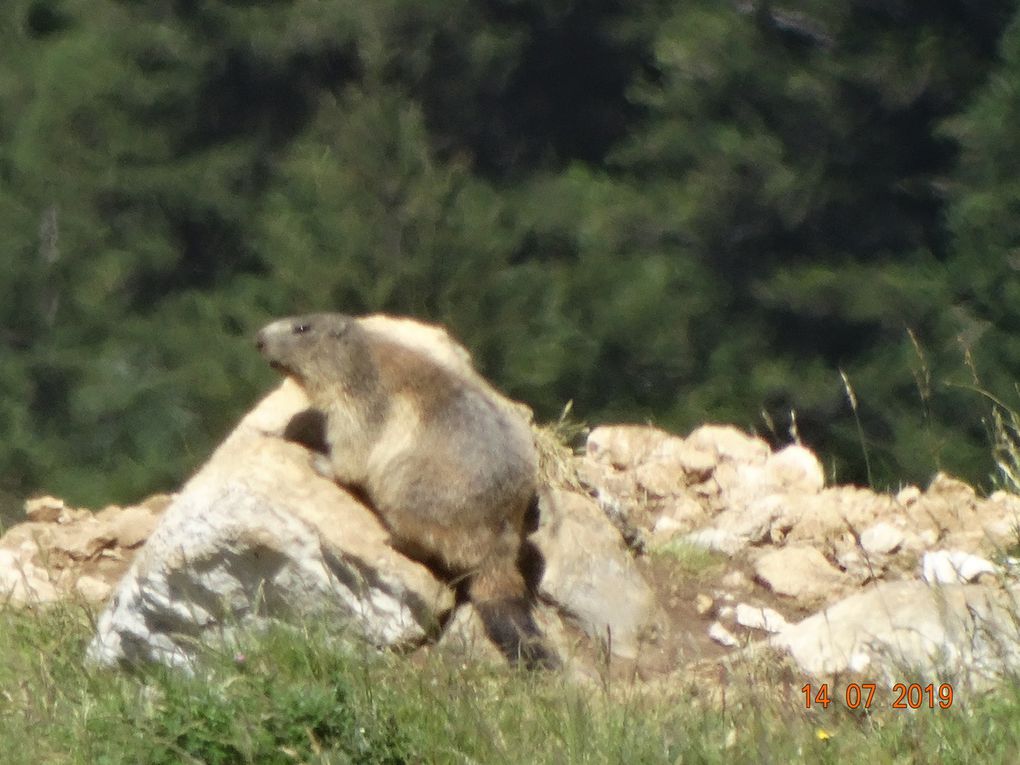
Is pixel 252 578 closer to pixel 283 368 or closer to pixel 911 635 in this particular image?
pixel 283 368

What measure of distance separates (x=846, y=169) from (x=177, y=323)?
641 cm

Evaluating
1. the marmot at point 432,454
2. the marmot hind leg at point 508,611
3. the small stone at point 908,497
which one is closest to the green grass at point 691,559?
the marmot at point 432,454

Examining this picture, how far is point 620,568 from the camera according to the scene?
4.92 meters

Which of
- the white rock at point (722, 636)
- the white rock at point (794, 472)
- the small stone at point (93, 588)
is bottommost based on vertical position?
the small stone at point (93, 588)

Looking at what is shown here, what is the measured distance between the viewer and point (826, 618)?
4332 mm

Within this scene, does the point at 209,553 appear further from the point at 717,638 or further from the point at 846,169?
the point at 846,169

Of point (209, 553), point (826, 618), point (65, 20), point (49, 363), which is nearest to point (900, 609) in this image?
point (826, 618)

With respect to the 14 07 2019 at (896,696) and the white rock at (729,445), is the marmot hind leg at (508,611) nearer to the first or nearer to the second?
the 14 07 2019 at (896,696)

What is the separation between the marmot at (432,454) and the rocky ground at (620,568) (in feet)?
0.32

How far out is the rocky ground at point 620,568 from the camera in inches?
166

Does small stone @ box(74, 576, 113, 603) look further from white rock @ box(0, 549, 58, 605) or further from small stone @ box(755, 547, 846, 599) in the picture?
small stone @ box(755, 547, 846, 599)

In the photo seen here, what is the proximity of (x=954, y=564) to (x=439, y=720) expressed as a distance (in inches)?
79.8

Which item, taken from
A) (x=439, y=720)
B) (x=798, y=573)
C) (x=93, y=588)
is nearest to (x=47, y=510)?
(x=93, y=588)

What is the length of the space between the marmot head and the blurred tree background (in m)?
6.99
